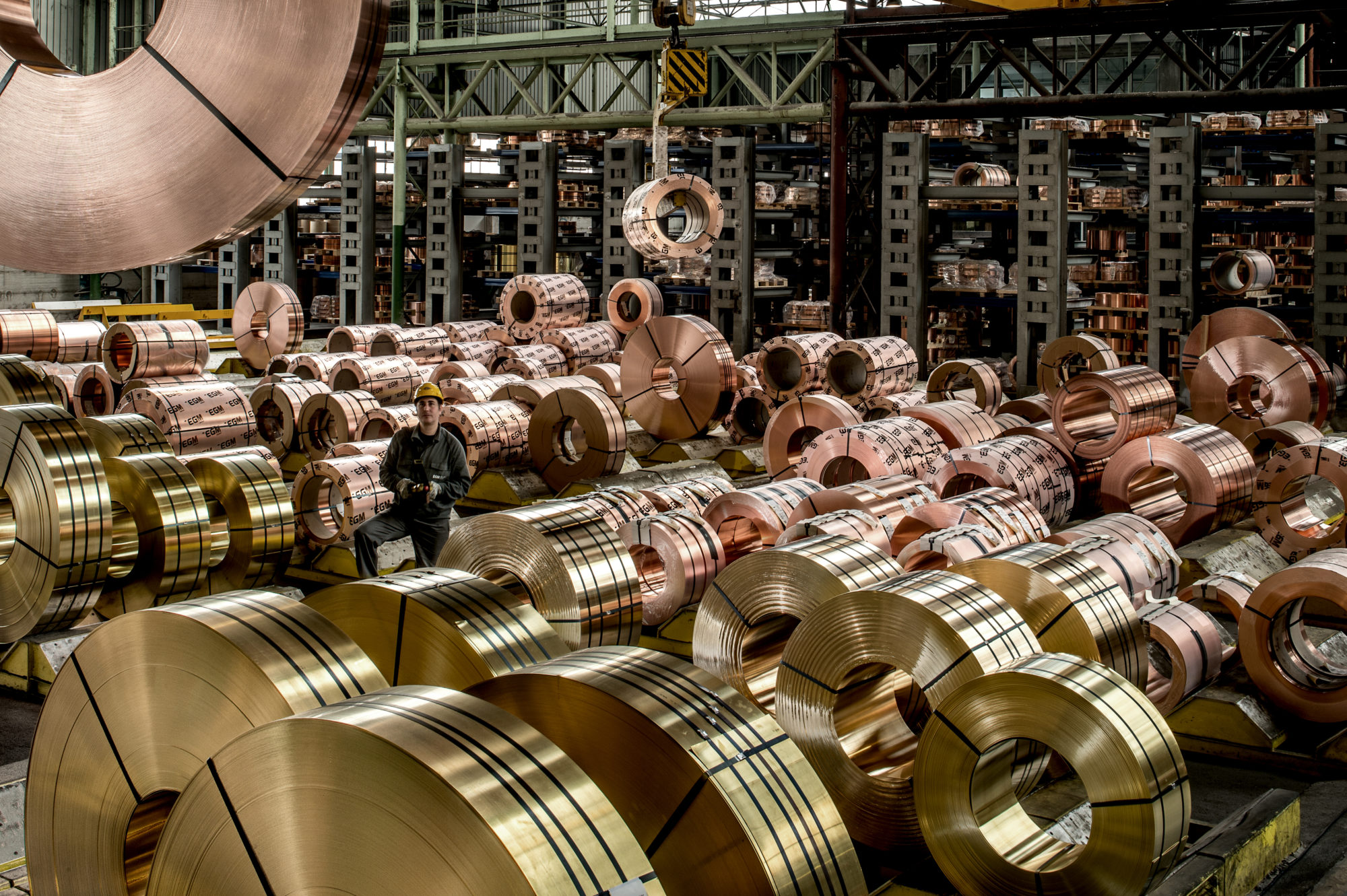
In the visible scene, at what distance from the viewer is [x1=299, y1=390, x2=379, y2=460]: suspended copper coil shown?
388 inches

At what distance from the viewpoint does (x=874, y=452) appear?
8.16 m

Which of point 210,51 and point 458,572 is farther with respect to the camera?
point 458,572

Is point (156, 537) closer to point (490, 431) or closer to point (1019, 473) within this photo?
point (490, 431)

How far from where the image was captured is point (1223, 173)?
1609cm

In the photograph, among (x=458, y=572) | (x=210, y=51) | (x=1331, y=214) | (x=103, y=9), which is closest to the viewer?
(x=210, y=51)

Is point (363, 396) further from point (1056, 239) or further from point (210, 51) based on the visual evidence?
point (210, 51)

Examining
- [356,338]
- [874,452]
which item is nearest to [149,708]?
[874,452]

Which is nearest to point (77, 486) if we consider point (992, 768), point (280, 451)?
point (992, 768)

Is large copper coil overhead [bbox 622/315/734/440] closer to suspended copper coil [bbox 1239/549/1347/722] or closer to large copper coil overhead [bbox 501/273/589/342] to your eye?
large copper coil overhead [bbox 501/273/589/342]

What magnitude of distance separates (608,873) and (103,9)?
5.47 ft

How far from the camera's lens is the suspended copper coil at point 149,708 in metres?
2.63

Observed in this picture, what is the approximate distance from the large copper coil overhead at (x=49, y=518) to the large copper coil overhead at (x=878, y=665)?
3175 mm

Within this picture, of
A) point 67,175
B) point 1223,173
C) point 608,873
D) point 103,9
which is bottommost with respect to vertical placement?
point 608,873

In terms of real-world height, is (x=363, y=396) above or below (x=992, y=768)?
above
